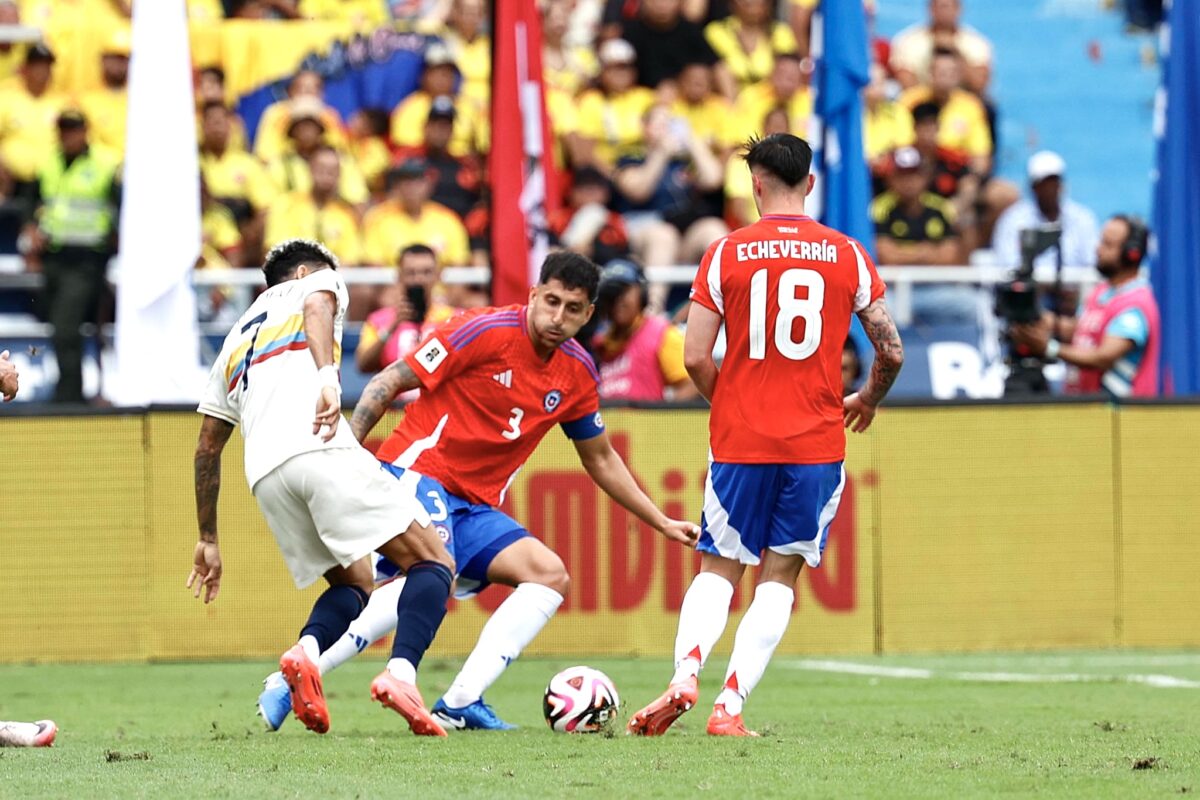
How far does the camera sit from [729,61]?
18.6 metres

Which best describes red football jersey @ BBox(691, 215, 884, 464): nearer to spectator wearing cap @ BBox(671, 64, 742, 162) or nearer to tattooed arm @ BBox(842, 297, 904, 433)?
tattooed arm @ BBox(842, 297, 904, 433)

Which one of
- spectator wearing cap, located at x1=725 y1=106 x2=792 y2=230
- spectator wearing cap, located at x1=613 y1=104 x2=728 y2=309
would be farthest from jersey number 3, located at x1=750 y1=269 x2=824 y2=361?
spectator wearing cap, located at x1=725 y1=106 x2=792 y2=230

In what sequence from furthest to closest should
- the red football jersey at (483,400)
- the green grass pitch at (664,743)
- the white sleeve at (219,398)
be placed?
1. the red football jersey at (483,400)
2. the white sleeve at (219,398)
3. the green grass pitch at (664,743)

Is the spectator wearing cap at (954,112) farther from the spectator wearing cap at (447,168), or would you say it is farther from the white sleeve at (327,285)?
the white sleeve at (327,285)

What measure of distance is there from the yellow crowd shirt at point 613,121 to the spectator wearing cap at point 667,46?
572 mm

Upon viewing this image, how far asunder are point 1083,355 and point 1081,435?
81 cm

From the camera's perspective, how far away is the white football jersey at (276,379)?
24.4ft

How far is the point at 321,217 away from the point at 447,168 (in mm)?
1220

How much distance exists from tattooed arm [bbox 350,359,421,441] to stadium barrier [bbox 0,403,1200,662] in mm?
4051

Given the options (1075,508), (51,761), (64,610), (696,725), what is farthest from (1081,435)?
(51,761)

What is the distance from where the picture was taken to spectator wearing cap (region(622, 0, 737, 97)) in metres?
18.3

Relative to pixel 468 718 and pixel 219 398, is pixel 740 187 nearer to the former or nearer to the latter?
pixel 468 718

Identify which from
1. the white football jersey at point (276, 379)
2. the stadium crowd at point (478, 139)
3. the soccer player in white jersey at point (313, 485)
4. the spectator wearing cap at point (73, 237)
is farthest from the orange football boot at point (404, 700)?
the spectator wearing cap at point (73, 237)

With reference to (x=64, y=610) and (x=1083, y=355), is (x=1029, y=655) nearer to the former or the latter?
(x=1083, y=355)
